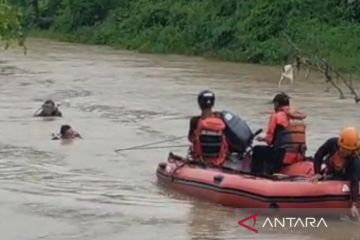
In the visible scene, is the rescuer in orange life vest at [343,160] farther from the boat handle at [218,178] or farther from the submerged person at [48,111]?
the submerged person at [48,111]

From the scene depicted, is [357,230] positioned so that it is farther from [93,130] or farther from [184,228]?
[93,130]

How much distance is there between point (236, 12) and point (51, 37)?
1127 centimetres

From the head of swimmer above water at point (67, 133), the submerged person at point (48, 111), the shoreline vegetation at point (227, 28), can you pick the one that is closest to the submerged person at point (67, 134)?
the head of swimmer above water at point (67, 133)

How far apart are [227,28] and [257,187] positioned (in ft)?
89.4

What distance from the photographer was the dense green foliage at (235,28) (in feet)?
117

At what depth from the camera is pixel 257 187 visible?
12734mm

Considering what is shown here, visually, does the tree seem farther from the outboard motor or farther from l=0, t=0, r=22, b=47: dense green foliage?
the outboard motor

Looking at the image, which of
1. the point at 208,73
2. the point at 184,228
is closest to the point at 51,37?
the point at 208,73

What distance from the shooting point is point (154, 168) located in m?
16.6

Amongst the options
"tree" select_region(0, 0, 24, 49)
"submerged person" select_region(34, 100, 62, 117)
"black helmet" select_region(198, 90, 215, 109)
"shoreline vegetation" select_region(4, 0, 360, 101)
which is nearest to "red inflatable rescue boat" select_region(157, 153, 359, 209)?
"black helmet" select_region(198, 90, 215, 109)

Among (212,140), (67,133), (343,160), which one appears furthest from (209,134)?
(67,133)

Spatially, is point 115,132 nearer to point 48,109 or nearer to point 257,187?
point 48,109

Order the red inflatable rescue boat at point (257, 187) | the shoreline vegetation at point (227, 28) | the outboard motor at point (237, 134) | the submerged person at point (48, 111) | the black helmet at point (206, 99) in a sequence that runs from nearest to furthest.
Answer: the red inflatable rescue boat at point (257, 187), the black helmet at point (206, 99), the outboard motor at point (237, 134), the submerged person at point (48, 111), the shoreline vegetation at point (227, 28)

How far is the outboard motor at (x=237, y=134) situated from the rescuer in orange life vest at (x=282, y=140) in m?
0.53
